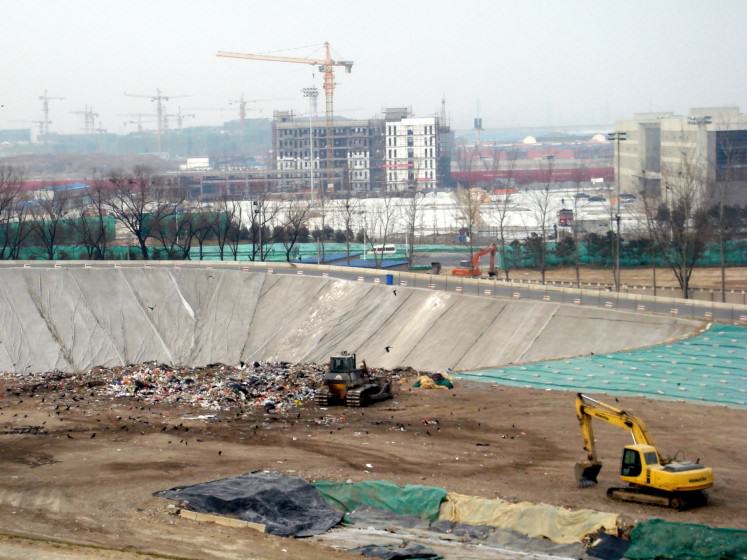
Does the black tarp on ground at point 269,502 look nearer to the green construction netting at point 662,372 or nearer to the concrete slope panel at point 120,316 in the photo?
the green construction netting at point 662,372

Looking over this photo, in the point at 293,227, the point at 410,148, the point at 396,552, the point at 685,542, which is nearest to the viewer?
the point at 685,542

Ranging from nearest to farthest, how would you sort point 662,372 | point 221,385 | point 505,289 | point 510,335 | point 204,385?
point 662,372 < point 221,385 < point 204,385 < point 510,335 < point 505,289

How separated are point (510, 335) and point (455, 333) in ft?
8.68

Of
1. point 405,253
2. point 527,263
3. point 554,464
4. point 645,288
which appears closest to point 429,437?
point 554,464

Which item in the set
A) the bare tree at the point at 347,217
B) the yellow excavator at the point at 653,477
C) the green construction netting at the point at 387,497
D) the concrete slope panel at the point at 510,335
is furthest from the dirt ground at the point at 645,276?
the green construction netting at the point at 387,497

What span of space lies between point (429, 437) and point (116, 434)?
828cm

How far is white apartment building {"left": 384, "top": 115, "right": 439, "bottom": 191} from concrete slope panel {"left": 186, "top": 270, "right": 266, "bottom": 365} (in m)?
100

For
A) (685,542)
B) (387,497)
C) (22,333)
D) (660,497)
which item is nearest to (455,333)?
(387,497)

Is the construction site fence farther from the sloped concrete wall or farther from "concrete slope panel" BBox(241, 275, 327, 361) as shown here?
"concrete slope panel" BBox(241, 275, 327, 361)

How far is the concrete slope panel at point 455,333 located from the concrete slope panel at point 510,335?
0.23m

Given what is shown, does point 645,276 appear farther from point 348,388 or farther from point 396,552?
point 396,552

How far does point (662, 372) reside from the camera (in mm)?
35188

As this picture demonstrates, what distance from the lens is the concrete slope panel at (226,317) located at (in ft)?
166

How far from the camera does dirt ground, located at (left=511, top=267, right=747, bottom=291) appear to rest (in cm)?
6172
